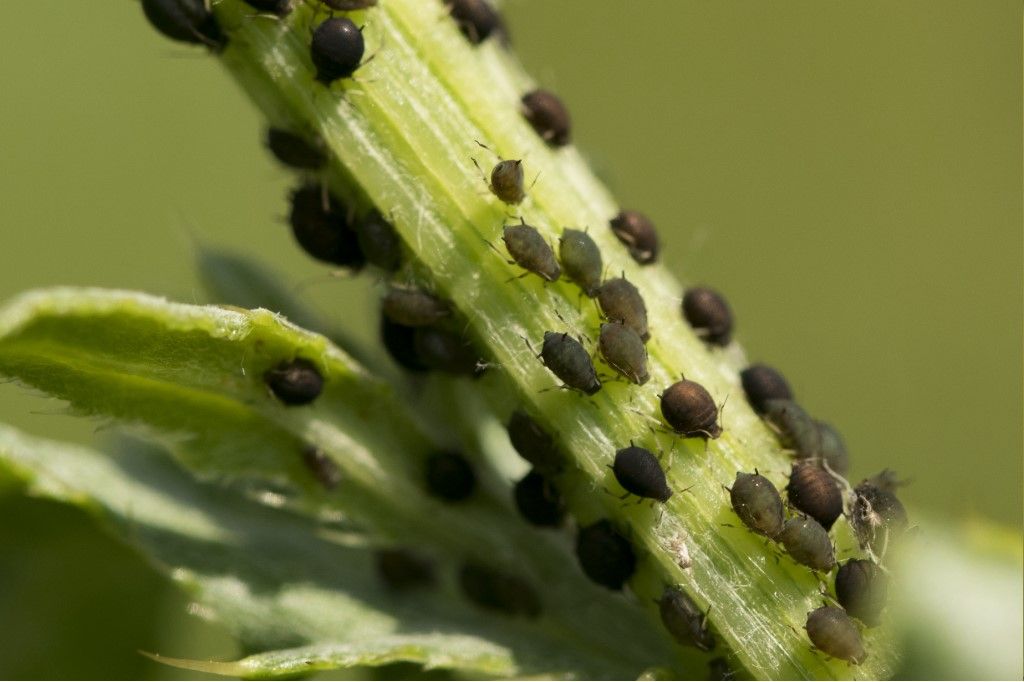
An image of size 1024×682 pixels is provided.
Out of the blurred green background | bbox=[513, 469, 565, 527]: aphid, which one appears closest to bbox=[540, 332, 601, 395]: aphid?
bbox=[513, 469, 565, 527]: aphid

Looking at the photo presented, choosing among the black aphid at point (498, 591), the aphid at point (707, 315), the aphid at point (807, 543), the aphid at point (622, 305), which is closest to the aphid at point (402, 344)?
the aphid at point (622, 305)

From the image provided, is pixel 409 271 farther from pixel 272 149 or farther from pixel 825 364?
pixel 825 364

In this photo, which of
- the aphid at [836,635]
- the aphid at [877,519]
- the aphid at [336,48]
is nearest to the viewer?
the aphid at [836,635]

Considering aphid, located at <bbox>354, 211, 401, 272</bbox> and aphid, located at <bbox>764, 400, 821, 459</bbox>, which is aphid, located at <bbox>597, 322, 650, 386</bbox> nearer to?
aphid, located at <bbox>764, 400, 821, 459</bbox>

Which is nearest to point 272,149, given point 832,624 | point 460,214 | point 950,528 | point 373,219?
point 373,219

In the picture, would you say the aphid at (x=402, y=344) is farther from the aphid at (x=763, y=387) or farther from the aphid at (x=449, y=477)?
the aphid at (x=763, y=387)

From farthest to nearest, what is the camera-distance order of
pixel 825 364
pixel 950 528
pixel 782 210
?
pixel 782 210 → pixel 825 364 → pixel 950 528
